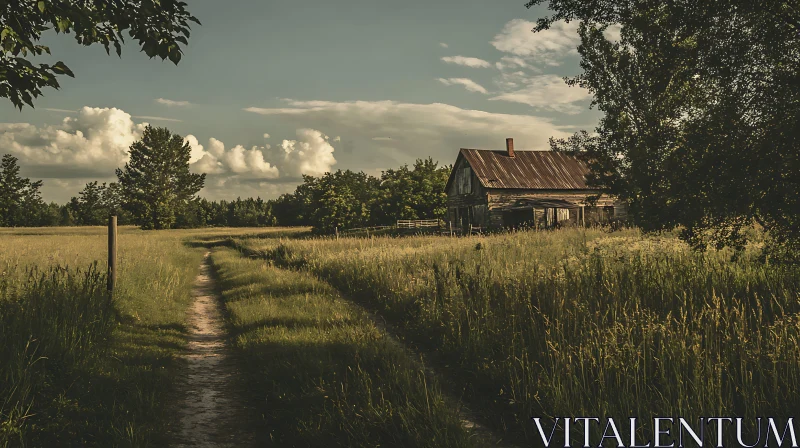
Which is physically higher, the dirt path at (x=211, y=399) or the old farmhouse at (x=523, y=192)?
the old farmhouse at (x=523, y=192)

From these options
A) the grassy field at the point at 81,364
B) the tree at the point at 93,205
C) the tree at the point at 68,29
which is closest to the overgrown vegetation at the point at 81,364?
the grassy field at the point at 81,364

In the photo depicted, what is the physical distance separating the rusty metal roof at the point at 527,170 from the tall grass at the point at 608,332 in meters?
24.1

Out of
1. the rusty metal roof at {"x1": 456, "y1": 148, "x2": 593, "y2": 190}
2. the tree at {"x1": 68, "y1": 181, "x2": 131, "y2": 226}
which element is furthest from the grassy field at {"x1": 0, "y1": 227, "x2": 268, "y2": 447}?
the tree at {"x1": 68, "y1": 181, "x2": 131, "y2": 226}

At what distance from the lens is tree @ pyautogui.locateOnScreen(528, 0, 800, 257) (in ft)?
20.7

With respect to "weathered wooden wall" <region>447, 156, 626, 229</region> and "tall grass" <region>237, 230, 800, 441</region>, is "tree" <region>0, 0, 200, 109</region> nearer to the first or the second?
"tall grass" <region>237, 230, 800, 441</region>

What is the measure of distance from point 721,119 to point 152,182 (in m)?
75.7

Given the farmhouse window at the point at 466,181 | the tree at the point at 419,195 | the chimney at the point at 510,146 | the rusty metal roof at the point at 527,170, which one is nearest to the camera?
the rusty metal roof at the point at 527,170

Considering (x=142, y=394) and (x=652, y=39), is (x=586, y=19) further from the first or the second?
(x=142, y=394)

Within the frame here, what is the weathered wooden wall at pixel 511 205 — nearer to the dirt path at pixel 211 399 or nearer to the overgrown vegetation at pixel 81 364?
the overgrown vegetation at pixel 81 364

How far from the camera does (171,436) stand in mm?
4574

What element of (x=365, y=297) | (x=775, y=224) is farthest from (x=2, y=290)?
(x=775, y=224)

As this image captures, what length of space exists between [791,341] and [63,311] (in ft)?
29.6

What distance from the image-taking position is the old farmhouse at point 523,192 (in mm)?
35906

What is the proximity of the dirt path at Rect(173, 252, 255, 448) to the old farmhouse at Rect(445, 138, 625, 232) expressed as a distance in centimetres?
2822
